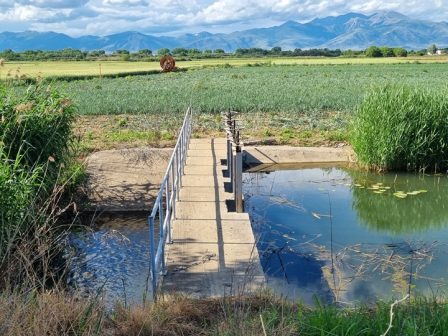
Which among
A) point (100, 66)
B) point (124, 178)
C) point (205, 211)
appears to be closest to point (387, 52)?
point (100, 66)

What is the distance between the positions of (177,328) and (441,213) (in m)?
8.40

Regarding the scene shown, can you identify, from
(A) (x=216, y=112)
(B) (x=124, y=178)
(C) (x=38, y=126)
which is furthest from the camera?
(A) (x=216, y=112)

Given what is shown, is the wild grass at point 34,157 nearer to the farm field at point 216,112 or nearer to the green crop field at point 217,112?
the farm field at point 216,112

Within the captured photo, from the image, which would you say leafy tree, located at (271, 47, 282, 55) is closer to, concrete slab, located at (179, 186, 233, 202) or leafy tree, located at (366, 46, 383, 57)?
leafy tree, located at (366, 46, 383, 57)

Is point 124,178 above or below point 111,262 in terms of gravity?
above

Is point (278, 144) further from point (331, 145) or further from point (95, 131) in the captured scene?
point (95, 131)

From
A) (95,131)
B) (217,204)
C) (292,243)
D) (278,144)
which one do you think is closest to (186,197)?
(217,204)

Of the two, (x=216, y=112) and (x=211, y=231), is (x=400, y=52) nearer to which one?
(x=216, y=112)

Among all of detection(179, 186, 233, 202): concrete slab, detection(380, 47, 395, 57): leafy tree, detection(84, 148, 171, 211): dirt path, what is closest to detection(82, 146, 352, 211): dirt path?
detection(84, 148, 171, 211): dirt path

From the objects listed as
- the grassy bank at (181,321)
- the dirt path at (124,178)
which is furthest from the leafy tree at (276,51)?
the grassy bank at (181,321)

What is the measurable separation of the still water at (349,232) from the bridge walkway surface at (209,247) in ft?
2.27

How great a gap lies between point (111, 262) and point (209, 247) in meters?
1.88

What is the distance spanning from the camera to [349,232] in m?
10.1

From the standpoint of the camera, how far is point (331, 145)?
55.1 feet
